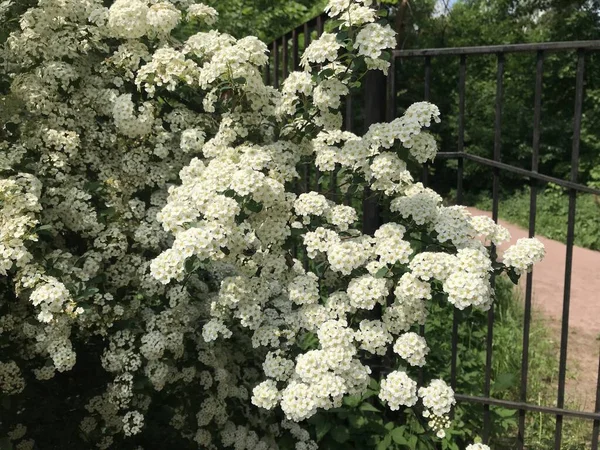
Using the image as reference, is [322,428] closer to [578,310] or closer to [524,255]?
[524,255]

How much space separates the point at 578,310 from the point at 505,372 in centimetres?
236

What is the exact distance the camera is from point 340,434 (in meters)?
2.78

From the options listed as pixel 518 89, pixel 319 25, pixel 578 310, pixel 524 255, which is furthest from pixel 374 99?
pixel 518 89

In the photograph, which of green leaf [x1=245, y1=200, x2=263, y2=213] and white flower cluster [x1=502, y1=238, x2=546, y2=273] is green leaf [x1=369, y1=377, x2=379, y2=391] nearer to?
white flower cluster [x1=502, y1=238, x2=546, y2=273]

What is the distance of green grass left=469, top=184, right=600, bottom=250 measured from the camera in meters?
9.41

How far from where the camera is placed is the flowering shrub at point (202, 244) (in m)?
2.12

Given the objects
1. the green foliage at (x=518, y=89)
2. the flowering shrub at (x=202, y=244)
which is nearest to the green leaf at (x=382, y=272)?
the flowering shrub at (x=202, y=244)

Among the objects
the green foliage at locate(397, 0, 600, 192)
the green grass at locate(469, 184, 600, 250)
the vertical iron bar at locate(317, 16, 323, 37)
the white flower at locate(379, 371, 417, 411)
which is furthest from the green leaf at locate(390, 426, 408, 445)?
the green foliage at locate(397, 0, 600, 192)

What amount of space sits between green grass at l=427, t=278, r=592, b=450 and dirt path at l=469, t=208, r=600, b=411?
142 millimetres

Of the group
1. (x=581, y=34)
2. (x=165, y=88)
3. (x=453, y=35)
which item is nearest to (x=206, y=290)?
(x=165, y=88)

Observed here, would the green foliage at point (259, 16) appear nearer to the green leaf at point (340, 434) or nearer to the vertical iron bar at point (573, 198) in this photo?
the vertical iron bar at point (573, 198)

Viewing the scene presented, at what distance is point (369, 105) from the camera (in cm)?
286

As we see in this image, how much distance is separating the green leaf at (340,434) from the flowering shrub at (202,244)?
11 millimetres

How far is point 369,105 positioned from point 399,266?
3.18ft
